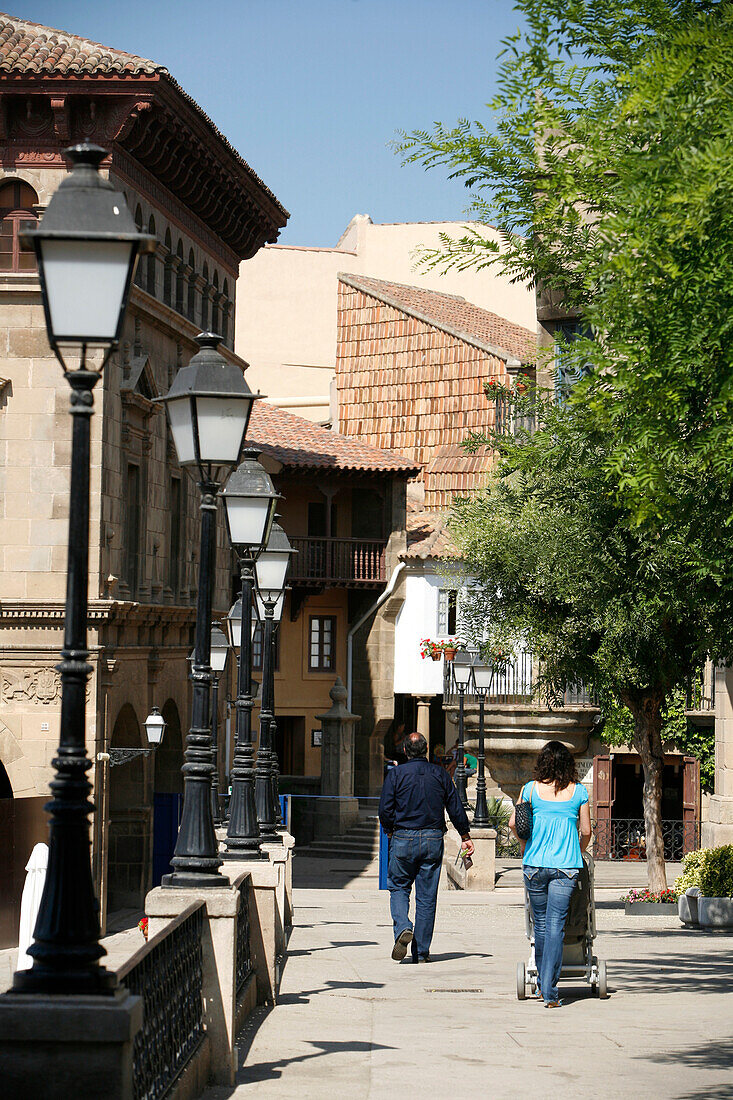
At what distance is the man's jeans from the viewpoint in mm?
12922

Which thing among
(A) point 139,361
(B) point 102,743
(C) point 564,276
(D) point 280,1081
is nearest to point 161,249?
(A) point 139,361

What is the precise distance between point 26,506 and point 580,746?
1234cm

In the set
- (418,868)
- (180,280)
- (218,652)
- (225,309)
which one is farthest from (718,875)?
(225,309)

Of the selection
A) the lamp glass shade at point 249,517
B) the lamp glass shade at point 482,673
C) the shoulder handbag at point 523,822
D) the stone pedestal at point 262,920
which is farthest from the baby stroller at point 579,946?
the lamp glass shade at point 482,673

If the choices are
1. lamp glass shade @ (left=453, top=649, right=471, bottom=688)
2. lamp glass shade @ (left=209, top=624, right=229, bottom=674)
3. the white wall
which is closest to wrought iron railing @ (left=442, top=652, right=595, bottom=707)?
lamp glass shade @ (left=453, top=649, right=471, bottom=688)

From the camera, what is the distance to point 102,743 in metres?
26.1

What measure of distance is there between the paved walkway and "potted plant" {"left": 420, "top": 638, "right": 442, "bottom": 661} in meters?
25.9

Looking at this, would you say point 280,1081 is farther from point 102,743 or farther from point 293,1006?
point 102,743

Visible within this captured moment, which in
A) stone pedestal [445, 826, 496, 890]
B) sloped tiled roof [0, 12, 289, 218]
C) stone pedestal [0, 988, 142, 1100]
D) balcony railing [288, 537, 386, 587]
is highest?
sloped tiled roof [0, 12, 289, 218]

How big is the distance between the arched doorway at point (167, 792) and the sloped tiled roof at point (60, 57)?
11739mm

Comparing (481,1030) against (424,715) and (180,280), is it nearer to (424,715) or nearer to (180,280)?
(180,280)

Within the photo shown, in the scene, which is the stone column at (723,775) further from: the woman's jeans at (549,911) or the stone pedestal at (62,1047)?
the stone pedestal at (62,1047)

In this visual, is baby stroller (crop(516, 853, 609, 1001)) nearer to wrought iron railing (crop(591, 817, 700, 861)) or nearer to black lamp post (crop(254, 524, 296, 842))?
black lamp post (crop(254, 524, 296, 842))

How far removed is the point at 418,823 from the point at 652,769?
9.33 m
